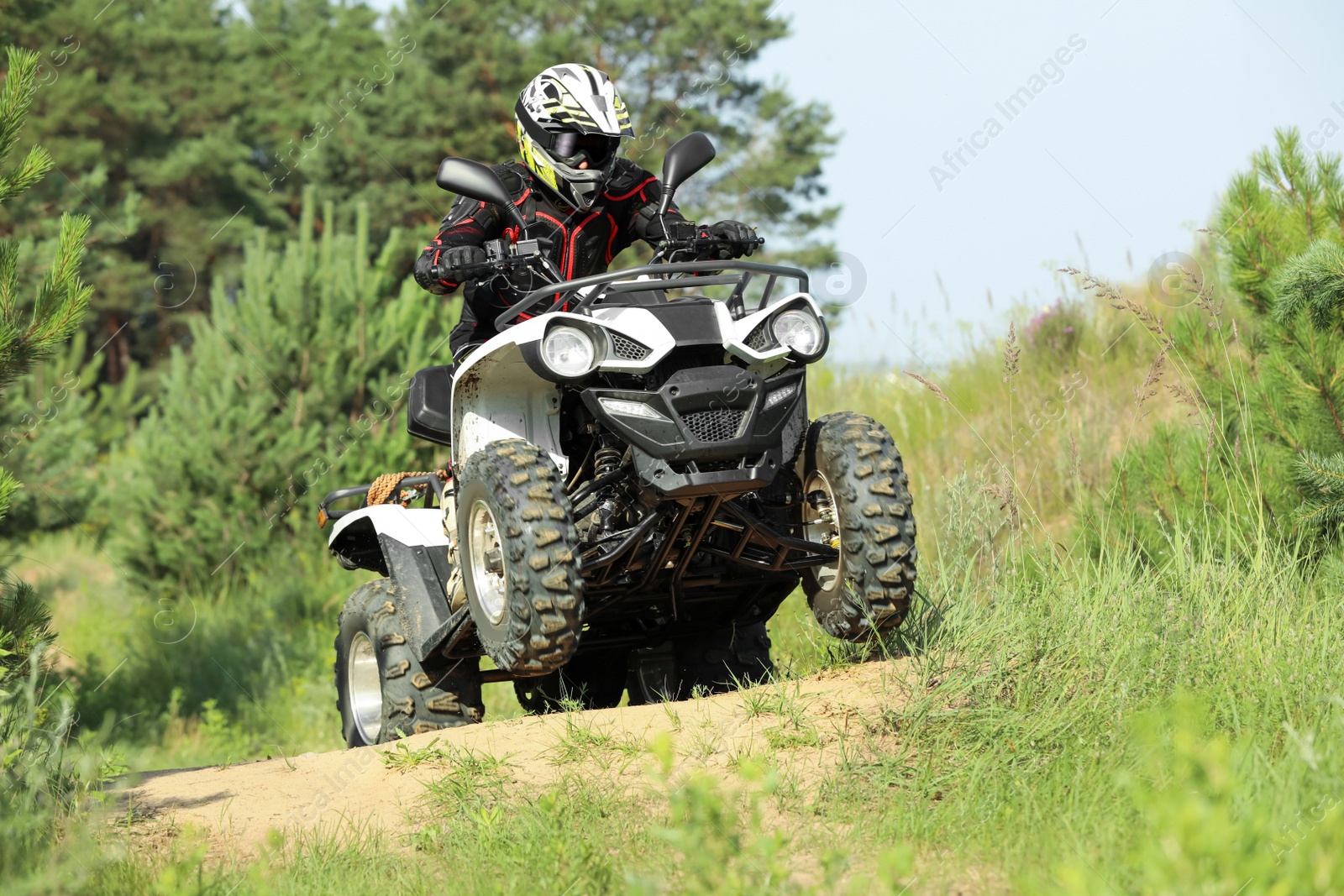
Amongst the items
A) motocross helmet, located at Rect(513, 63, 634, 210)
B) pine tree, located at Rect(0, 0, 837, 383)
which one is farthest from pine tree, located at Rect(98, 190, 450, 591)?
motocross helmet, located at Rect(513, 63, 634, 210)

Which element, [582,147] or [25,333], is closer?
[25,333]

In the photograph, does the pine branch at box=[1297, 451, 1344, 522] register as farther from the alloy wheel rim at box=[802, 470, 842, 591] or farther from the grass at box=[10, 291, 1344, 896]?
the alloy wheel rim at box=[802, 470, 842, 591]

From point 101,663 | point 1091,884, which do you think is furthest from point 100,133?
point 1091,884

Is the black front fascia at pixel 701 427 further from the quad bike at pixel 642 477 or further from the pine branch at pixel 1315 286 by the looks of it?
the pine branch at pixel 1315 286

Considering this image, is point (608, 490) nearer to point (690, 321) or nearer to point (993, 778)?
point (690, 321)

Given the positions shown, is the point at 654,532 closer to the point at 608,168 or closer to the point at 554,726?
the point at 554,726

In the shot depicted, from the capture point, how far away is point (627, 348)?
4.64 m

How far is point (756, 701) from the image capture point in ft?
15.2

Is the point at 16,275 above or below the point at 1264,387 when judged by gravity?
above

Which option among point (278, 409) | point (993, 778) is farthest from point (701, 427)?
point (278, 409)

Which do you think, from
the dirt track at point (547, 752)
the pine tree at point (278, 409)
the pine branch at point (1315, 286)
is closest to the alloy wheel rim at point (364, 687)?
the dirt track at point (547, 752)

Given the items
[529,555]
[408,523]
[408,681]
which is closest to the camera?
[529,555]

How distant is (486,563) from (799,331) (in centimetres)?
144

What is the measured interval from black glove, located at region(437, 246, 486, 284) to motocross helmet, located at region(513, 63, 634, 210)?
2.02 ft
